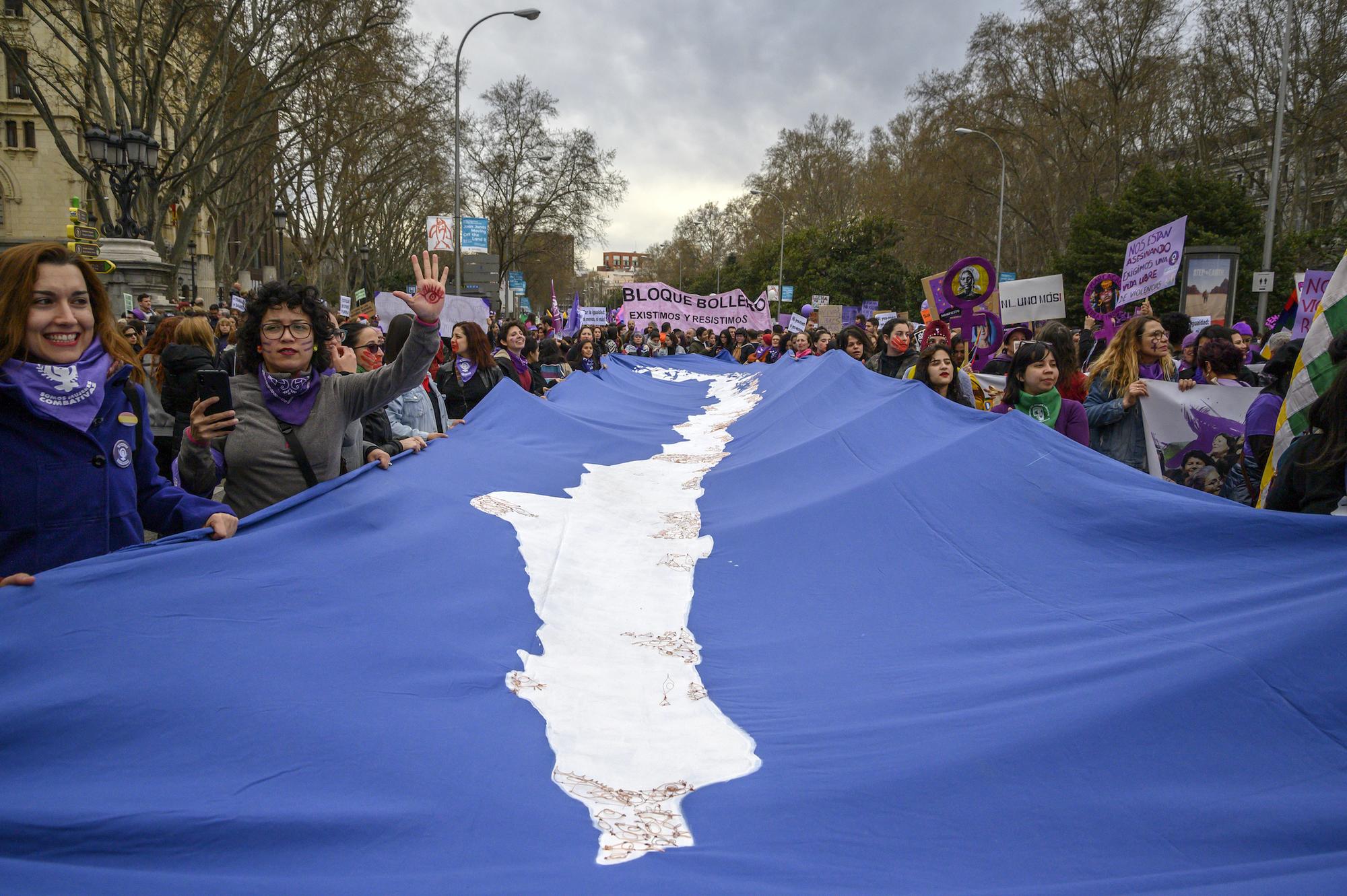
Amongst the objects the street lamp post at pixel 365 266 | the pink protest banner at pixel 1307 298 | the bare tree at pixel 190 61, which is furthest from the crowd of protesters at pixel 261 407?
the street lamp post at pixel 365 266

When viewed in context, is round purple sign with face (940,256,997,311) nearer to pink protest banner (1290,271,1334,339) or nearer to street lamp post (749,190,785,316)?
pink protest banner (1290,271,1334,339)

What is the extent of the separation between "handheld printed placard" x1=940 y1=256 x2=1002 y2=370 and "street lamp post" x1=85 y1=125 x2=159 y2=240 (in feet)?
50.1

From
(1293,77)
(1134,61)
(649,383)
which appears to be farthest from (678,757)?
(1134,61)

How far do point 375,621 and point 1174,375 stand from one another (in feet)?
20.2

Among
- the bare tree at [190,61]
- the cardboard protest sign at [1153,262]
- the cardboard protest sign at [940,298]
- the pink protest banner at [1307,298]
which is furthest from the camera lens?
the bare tree at [190,61]

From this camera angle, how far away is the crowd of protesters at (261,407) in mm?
2463

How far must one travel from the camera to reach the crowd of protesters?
2463 millimetres

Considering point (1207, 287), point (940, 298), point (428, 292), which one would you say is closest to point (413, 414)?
point (428, 292)

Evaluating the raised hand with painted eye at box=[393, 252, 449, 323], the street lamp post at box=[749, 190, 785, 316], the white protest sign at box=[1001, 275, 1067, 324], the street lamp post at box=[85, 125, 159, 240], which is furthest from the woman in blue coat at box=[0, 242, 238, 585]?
the street lamp post at box=[749, 190, 785, 316]

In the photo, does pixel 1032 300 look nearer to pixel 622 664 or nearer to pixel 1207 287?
pixel 1207 287

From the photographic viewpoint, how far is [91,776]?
6.58 feet

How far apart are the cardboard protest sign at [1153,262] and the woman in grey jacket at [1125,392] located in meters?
5.44

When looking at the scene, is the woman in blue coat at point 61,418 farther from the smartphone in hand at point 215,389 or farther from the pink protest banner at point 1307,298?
the pink protest banner at point 1307,298

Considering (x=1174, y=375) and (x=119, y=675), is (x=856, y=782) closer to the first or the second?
(x=119, y=675)
